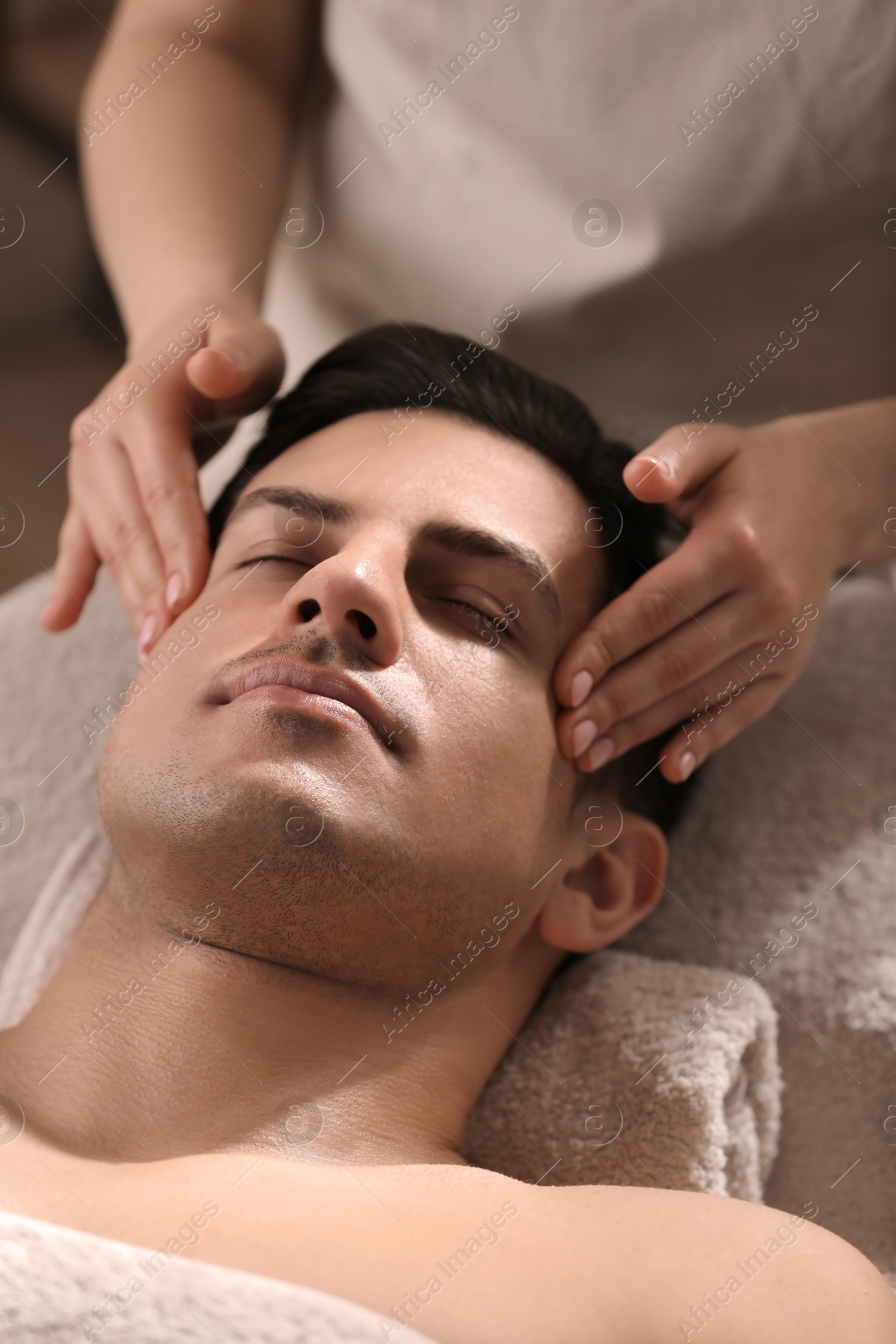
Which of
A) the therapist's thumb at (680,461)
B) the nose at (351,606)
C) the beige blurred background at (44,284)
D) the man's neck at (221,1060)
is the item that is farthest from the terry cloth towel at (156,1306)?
the beige blurred background at (44,284)

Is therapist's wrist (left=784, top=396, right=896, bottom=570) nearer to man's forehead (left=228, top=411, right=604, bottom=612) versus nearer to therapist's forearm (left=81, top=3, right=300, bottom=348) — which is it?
man's forehead (left=228, top=411, right=604, bottom=612)

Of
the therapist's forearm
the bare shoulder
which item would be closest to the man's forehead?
the therapist's forearm

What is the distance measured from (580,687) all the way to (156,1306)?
543 millimetres

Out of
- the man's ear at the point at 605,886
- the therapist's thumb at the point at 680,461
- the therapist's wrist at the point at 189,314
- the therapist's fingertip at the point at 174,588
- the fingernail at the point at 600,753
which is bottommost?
the man's ear at the point at 605,886

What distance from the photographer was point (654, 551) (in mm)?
1038

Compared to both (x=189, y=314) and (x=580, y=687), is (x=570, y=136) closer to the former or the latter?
(x=189, y=314)

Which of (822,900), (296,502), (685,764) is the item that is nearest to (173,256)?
(296,502)

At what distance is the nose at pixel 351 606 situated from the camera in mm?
737

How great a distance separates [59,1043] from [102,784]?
22 centimetres

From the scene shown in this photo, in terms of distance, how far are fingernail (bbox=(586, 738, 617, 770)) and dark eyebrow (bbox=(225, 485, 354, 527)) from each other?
0.99 feet

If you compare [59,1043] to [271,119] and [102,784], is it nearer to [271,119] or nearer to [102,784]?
[102,784]

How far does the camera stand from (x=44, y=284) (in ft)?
5.62

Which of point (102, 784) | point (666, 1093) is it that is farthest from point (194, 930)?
point (666, 1093)

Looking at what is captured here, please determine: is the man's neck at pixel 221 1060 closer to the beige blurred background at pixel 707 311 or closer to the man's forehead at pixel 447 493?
the man's forehead at pixel 447 493
